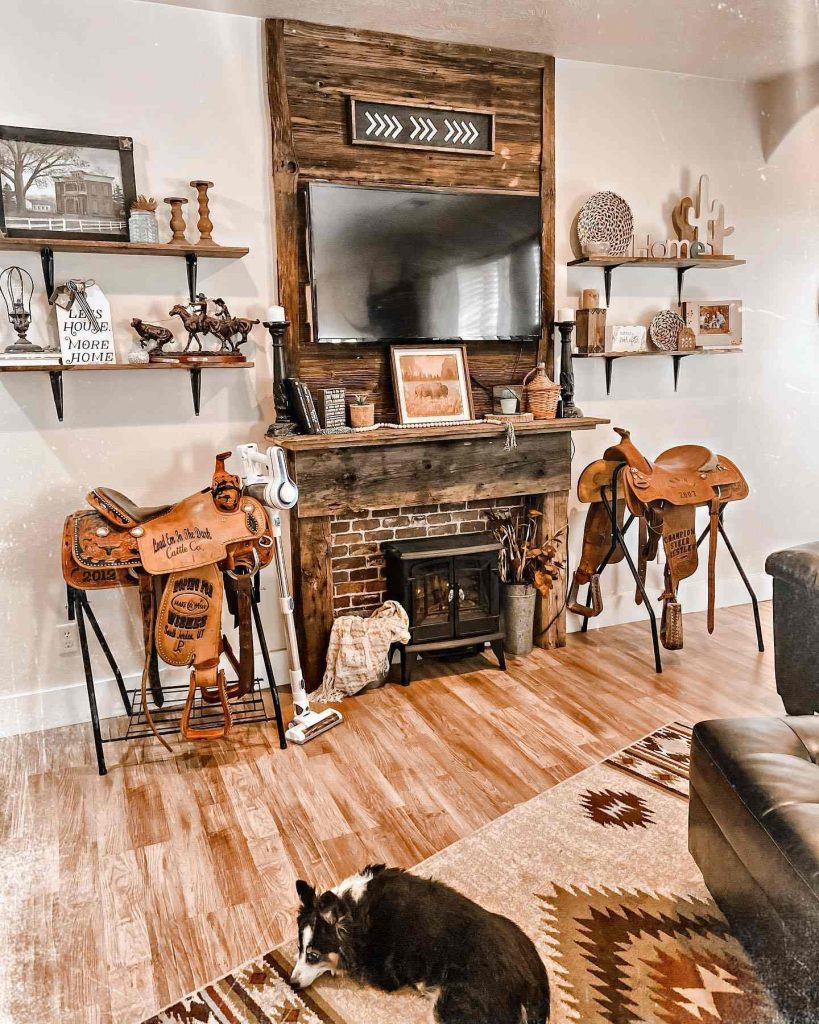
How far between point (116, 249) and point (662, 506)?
2275 millimetres

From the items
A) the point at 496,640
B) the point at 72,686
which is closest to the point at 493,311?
the point at 496,640

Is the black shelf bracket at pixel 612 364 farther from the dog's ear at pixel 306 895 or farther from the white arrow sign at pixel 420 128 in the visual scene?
the dog's ear at pixel 306 895

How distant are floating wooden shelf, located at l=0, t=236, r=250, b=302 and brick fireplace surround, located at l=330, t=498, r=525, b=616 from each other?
1082 mm

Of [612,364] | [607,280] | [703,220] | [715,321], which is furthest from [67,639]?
[703,220]

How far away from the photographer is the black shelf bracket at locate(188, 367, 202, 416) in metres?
2.82

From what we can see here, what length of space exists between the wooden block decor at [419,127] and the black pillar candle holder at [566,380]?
809mm

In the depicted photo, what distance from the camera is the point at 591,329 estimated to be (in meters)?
3.39

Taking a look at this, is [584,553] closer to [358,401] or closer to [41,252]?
[358,401]

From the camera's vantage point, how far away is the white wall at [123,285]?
258cm

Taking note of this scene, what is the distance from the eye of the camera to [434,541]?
320 cm

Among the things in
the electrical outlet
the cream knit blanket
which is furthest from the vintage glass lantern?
the cream knit blanket

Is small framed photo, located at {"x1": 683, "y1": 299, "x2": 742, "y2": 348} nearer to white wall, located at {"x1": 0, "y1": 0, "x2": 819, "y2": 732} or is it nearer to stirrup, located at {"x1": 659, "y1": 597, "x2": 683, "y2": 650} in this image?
white wall, located at {"x1": 0, "y1": 0, "x2": 819, "y2": 732}

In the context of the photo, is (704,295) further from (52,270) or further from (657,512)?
(52,270)

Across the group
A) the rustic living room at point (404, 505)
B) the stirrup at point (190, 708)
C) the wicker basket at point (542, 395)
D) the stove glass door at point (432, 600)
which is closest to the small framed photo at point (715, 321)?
the rustic living room at point (404, 505)
